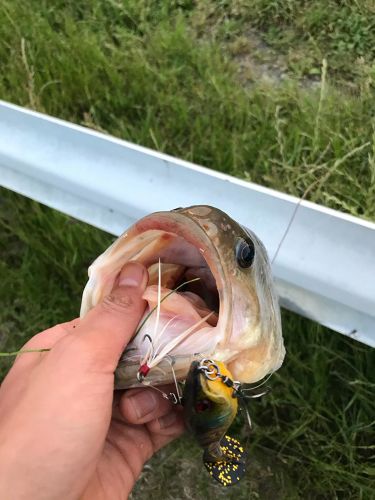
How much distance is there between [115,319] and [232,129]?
1.87 metres

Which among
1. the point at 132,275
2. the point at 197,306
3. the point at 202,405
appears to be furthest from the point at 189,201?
the point at 202,405

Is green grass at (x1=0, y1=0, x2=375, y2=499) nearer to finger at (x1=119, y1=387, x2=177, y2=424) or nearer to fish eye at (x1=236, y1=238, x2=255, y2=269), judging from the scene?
finger at (x1=119, y1=387, x2=177, y2=424)

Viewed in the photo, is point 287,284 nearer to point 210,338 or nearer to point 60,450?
point 210,338

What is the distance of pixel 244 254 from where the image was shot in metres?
1.86

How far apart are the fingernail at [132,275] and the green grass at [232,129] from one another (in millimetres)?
1101

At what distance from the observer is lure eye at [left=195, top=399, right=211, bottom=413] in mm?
1779

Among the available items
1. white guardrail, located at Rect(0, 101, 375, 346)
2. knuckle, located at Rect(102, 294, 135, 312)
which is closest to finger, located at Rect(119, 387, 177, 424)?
knuckle, located at Rect(102, 294, 135, 312)

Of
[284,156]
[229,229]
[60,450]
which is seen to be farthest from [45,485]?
[284,156]

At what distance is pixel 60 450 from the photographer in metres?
1.82

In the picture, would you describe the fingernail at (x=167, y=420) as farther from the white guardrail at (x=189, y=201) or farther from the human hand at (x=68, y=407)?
the white guardrail at (x=189, y=201)

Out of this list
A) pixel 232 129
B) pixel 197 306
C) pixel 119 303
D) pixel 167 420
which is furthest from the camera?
pixel 232 129

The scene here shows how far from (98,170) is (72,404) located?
1.27 m

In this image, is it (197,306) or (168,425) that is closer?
(197,306)

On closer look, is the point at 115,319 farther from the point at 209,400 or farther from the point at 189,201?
the point at 189,201
